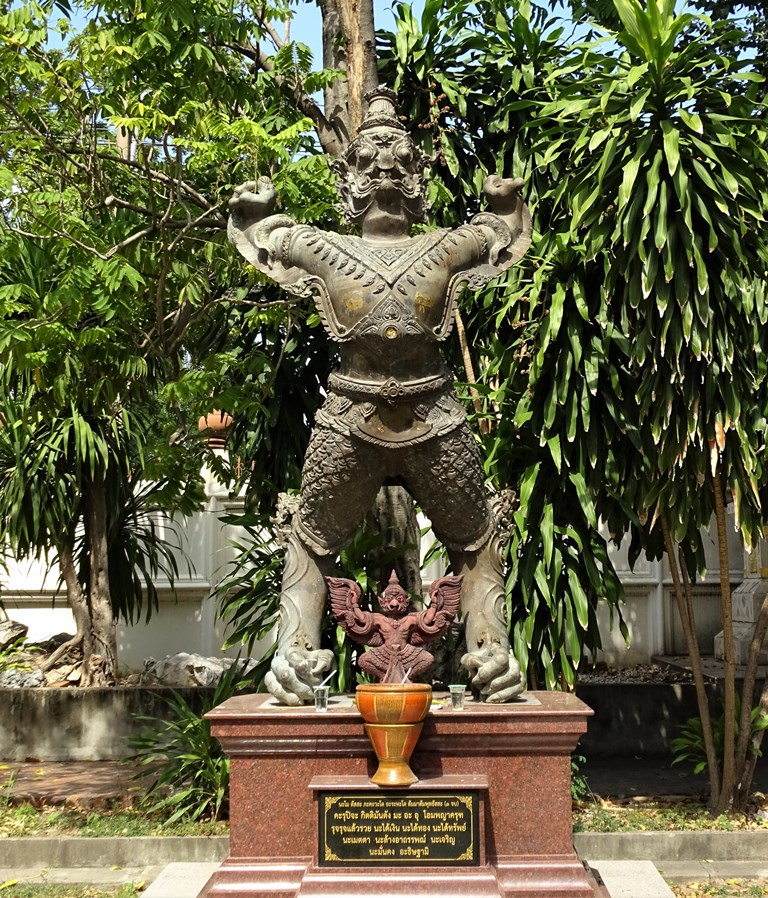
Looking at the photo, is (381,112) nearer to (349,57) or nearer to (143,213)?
(143,213)

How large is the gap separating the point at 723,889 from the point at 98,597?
5.69 metres

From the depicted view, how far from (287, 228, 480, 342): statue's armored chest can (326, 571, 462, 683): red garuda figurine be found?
1138 mm

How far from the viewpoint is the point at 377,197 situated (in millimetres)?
4969

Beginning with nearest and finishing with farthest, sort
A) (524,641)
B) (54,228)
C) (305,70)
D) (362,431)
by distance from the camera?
(362,431), (54,228), (524,641), (305,70)

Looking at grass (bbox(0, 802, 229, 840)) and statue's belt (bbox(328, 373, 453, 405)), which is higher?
statue's belt (bbox(328, 373, 453, 405))

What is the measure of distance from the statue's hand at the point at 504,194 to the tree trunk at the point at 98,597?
197 inches

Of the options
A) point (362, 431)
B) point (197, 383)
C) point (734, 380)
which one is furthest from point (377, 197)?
point (734, 380)

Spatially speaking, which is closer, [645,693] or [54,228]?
[54,228]

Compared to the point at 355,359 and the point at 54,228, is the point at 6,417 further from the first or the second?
the point at 355,359

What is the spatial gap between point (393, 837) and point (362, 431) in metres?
1.76

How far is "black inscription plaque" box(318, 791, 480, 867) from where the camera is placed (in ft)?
14.0

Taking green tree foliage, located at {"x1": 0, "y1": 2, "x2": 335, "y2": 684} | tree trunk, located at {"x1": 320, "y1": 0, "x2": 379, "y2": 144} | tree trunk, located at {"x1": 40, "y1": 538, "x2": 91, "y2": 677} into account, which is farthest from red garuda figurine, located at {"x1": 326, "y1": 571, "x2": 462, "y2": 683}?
tree trunk, located at {"x1": 40, "y1": 538, "x2": 91, "y2": 677}

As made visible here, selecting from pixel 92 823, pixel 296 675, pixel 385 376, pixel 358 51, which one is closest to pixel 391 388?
pixel 385 376

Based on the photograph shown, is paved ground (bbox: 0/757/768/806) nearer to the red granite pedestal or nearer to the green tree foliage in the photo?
the green tree foliage
